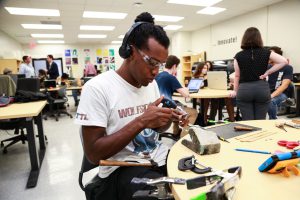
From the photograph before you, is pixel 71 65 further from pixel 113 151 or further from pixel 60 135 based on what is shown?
pixel 113 151

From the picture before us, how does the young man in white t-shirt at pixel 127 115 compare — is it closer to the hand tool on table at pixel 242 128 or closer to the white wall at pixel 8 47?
the hand tool on table at pixel 242 128

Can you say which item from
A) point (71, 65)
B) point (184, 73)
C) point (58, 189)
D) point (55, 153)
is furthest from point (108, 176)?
point (71, 65)

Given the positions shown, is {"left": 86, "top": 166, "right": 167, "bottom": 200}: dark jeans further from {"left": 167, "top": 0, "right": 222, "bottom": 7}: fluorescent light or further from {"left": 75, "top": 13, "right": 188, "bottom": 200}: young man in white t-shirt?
{"left": 167, "top": 0, "right": 222, "bottom": 7}: fluorescent light

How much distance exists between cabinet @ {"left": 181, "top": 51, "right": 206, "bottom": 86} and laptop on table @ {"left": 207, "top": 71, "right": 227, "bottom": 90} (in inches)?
201

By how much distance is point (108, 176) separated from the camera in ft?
3.38

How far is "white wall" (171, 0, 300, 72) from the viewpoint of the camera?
5.49m

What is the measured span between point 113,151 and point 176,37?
31.8 feet

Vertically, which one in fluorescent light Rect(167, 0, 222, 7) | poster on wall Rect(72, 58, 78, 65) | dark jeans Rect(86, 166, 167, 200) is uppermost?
fluorescent light Rect(167, 0, 222, 7)

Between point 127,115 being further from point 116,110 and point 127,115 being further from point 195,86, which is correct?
point 195,86

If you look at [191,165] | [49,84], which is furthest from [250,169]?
[49,84]

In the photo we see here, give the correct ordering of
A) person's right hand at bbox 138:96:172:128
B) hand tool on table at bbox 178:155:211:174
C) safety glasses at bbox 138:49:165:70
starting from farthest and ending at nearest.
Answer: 1. safety glasses at bbox 138:49:165:70
2. person's right hand at bbox 138:96:172:128
3. hand tool on table at bbox 178:155:211:174

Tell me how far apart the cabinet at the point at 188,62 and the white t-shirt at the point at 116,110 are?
7.96 m

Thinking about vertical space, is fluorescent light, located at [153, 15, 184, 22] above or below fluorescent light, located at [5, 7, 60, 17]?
above

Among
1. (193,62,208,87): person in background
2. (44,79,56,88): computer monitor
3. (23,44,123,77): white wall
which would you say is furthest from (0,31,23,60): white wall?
(193,62,208,87): person in background
